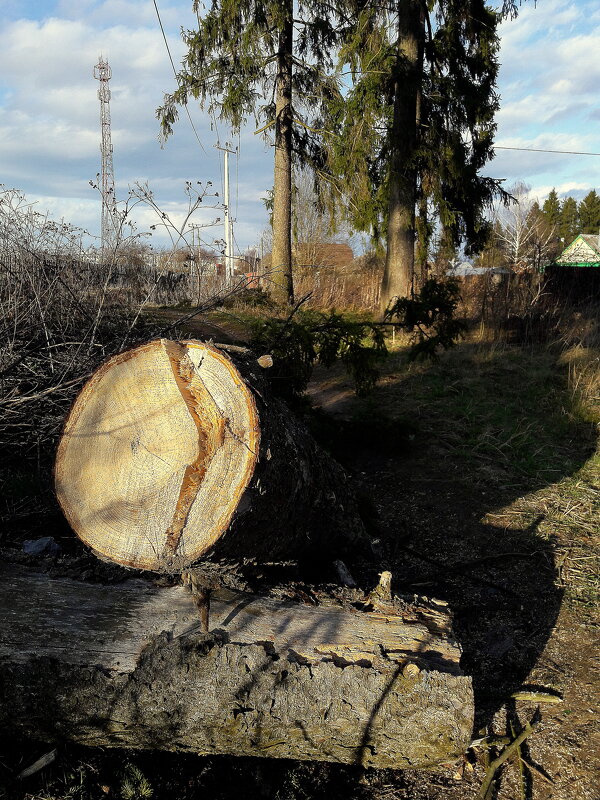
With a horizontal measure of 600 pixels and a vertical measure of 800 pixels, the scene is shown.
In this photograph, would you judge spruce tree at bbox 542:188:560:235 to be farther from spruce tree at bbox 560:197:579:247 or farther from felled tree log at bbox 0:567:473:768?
felled tree log at bbox 0:567:473:768

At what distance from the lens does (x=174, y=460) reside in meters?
2.38

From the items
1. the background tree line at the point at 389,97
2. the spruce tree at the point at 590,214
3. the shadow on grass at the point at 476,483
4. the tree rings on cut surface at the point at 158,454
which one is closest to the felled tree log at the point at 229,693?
the tree rings on cut surface at the point at 158,454

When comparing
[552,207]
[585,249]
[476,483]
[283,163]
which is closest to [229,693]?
[476,483]

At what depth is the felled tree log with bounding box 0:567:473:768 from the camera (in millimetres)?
1977

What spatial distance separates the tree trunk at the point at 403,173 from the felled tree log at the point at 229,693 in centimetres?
810

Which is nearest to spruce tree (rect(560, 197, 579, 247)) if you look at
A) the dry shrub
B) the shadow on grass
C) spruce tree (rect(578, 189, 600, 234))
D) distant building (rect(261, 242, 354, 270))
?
spruce tree (rect(578, 189, 600, 234))

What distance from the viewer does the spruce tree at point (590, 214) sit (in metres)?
54.3

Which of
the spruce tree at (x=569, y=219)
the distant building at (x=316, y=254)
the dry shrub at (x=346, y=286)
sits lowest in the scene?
the dry shrub at (x=346, y=286)

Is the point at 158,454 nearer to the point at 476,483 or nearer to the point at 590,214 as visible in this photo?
the point at 476,483

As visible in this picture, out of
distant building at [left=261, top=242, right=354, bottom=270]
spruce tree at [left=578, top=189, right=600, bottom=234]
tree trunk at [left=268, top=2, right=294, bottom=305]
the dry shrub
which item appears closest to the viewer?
tree trunk at [left=268, top=2, right=294, bottom=305]

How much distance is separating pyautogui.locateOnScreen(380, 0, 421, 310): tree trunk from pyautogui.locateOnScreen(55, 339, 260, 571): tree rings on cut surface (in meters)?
7.67

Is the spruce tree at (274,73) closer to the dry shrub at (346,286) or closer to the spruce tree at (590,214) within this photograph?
the dry shrub at (346,286)

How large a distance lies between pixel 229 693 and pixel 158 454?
91 centimetres

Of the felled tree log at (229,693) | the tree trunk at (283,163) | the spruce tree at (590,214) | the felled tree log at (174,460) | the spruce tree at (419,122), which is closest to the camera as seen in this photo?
the felled tree log at (229,693)
